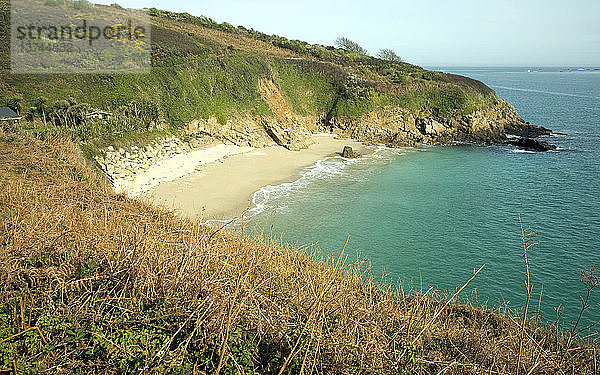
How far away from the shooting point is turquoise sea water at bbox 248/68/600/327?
14.7 metres

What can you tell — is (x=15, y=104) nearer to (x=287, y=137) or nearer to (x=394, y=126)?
(x=287, y=137)

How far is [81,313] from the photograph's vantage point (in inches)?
171

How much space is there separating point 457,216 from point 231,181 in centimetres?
1333

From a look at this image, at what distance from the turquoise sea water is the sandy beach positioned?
1.24 m

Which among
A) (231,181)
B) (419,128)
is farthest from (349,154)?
(419,128)

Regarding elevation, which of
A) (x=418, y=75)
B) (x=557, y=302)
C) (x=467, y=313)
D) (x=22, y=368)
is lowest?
(x=557, y=302)

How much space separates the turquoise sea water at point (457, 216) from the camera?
579 inches

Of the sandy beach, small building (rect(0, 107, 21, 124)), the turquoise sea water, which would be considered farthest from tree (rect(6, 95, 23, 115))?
the turquoise sea water

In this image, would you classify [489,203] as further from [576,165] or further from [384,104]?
[384,104]

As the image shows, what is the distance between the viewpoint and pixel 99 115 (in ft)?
86.4

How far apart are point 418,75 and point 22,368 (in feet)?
170

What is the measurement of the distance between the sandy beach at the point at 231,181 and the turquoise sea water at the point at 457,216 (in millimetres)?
1239

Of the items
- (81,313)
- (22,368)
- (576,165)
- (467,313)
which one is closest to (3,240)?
(81,313)

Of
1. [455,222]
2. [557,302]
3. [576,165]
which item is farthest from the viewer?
[576,165]
